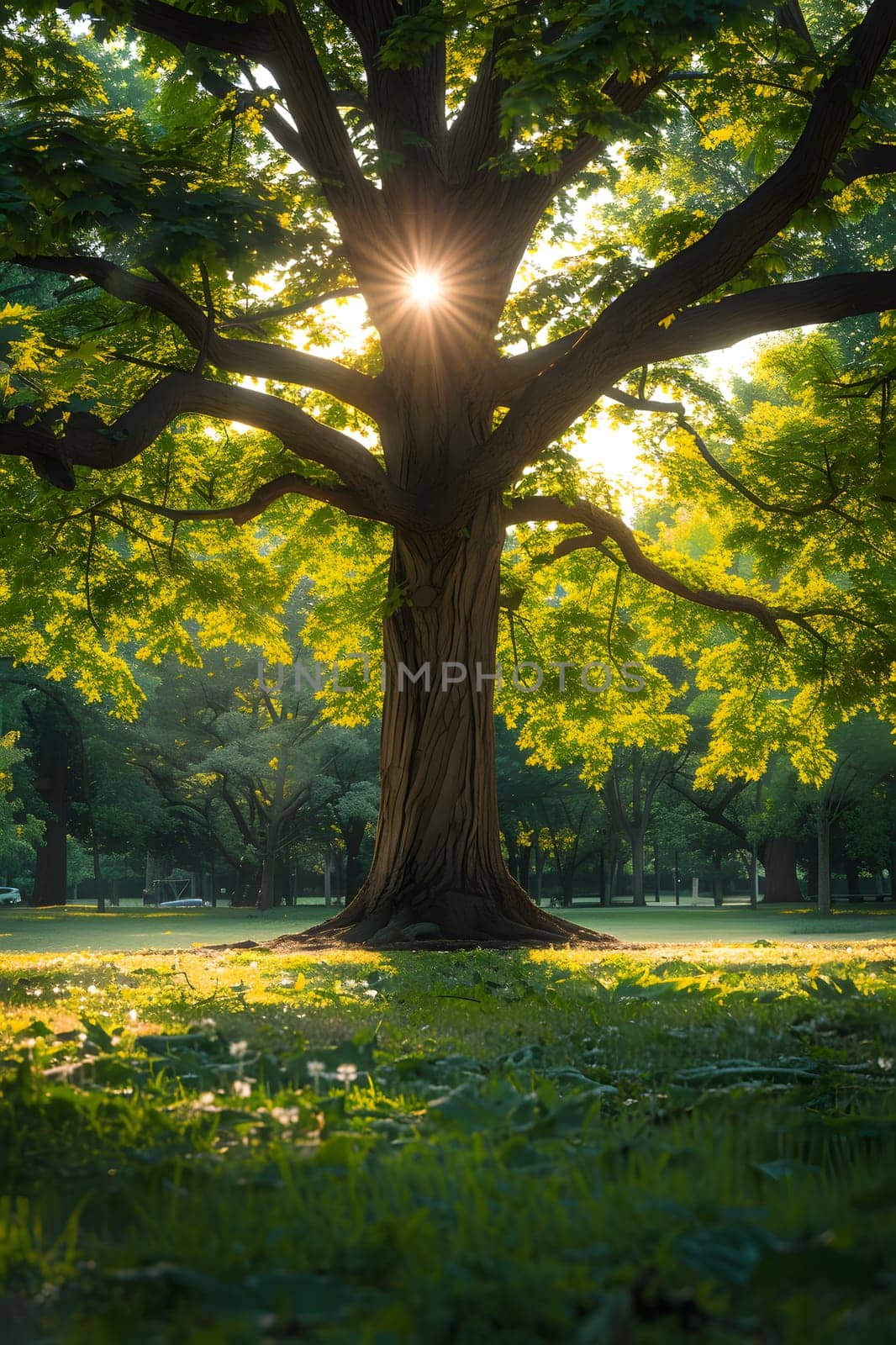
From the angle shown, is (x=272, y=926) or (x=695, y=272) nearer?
(x=695, y=272)

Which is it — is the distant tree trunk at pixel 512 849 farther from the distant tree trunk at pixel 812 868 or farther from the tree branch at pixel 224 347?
the tree branch at pixel 224 347

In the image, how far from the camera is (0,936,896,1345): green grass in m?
1.81

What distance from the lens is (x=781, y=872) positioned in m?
50.3

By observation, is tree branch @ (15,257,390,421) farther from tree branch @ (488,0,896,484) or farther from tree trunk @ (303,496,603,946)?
tree branch @ (488,0,896,484)

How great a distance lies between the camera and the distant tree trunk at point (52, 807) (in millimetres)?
43406

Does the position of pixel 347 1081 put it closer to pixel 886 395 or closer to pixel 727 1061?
pixel 727 1061

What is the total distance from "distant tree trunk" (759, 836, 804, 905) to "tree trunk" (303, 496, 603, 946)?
3920cm

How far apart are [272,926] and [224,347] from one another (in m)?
23.5

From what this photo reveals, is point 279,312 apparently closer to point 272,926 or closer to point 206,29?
point 206,29

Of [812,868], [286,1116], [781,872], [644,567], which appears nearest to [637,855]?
[781,872]

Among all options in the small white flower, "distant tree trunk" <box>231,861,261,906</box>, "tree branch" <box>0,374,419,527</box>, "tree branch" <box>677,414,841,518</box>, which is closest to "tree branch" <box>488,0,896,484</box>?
"tree branch" <box>0,374,419,527</box>

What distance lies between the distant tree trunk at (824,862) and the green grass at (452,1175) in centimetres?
3230

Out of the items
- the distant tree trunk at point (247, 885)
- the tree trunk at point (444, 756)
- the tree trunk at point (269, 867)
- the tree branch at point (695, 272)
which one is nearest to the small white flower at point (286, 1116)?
the tree branch at point (695, 272)

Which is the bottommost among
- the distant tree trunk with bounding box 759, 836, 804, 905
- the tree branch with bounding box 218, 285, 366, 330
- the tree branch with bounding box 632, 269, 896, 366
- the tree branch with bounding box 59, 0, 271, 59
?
the distant tree trunk with bounding box 759, 836, 804, 905
